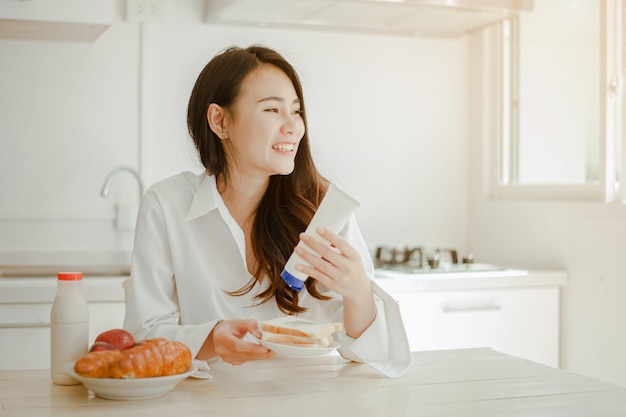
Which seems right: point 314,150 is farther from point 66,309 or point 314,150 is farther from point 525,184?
point 66,309

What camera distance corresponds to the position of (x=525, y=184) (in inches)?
131

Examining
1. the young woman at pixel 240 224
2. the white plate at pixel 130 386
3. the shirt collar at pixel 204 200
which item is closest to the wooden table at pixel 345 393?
the white plate at pixel 130 386

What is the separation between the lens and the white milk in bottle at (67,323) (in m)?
1.40

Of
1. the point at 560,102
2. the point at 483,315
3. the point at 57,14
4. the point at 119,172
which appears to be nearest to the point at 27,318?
the point at 119,172

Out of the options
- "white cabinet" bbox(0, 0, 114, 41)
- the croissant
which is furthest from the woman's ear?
"white cabinet" bbox(0, 0, 114, 41)

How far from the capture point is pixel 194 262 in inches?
70.7

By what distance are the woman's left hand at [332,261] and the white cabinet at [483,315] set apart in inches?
47.7

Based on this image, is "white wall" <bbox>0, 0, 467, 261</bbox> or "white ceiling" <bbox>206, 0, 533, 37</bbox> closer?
"white ceiling" <bbox>206, 0, 533, 37</bbox>

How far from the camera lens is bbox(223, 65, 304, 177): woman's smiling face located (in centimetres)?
177

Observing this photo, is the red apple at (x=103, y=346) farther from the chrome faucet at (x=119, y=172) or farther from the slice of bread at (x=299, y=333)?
the chrome faucet at (x=119, y=172)

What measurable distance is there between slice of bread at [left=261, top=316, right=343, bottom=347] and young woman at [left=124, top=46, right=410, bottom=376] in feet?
0.68

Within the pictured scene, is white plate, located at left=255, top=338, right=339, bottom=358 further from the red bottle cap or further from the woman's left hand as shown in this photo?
the red bottle cap

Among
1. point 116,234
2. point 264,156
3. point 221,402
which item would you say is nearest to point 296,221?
point 264,156

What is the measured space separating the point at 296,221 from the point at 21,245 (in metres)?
1.53
